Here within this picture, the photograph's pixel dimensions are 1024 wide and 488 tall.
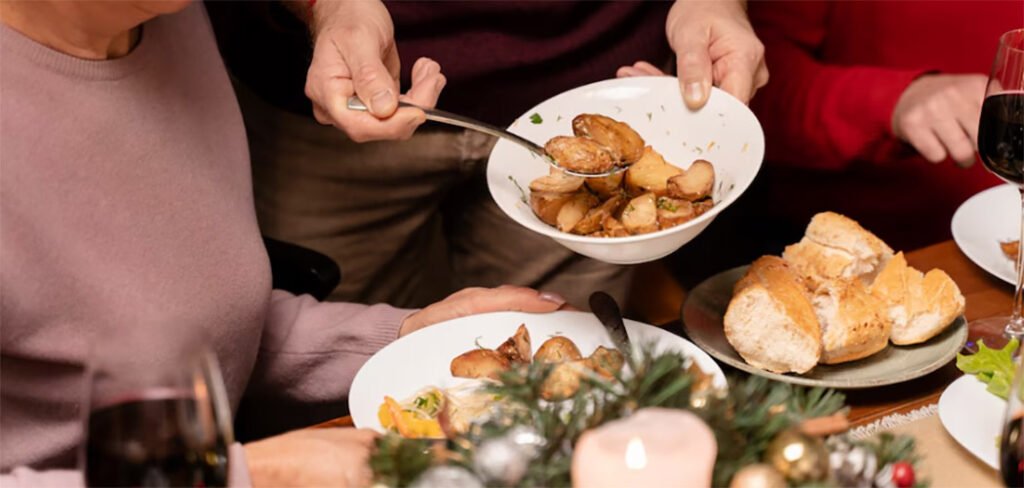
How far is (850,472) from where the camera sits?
79 cm

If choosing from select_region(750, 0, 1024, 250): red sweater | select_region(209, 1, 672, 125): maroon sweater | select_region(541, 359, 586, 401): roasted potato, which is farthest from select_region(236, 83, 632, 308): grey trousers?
select_region(541, 359, 586, 401): roasted potato

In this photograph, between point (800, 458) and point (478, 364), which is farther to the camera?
point (478, 364)

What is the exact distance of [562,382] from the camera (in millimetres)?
877

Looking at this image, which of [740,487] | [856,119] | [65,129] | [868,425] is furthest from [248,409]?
[856,119]

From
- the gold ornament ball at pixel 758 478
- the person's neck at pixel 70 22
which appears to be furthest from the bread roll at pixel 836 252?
the person's neck at pixel 70 22

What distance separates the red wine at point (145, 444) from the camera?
74 cm

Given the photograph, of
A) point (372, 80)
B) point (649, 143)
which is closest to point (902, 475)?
point (649, 143)

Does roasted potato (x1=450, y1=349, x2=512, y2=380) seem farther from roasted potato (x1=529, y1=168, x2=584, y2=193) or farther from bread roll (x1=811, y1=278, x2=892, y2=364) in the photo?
bread roll (x1=811, y1=278, x2=892, y2=364)

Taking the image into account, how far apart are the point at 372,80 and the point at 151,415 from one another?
678 millimetres

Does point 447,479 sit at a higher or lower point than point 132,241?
higher

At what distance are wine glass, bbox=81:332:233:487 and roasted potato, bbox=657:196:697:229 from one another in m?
0.60

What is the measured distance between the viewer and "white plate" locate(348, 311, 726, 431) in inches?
46.3

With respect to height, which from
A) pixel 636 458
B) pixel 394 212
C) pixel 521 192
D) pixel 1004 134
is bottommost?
pixel 394 212

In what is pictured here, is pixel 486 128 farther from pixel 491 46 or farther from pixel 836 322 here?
pixel 491 46
